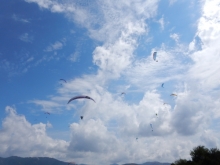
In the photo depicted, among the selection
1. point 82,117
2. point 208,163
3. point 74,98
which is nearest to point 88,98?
point 74,98

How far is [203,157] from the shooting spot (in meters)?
90.8

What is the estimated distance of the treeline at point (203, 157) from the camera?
288 feet

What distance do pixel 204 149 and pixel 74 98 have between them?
6884 cm

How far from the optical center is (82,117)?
54.8 metres

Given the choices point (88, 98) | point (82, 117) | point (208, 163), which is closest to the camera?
point (88, 98)

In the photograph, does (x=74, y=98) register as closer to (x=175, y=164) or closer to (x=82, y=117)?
(x=82, y=117)

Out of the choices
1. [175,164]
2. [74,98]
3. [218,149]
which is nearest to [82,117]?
[74,98]

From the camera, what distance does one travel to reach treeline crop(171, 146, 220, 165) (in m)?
87.9

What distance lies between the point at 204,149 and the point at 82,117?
6427 centimetres

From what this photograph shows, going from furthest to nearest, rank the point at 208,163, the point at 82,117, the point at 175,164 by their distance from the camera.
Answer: the point at 175,164 → the point at 208,163 → the point at 82,117

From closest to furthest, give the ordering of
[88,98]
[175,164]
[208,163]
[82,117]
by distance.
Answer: [88,98]
[82,117]
[208,163]
[175,164]

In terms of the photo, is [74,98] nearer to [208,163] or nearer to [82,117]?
[82,117]

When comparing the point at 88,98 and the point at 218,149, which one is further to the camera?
the point at 218,149

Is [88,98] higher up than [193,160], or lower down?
higher up
